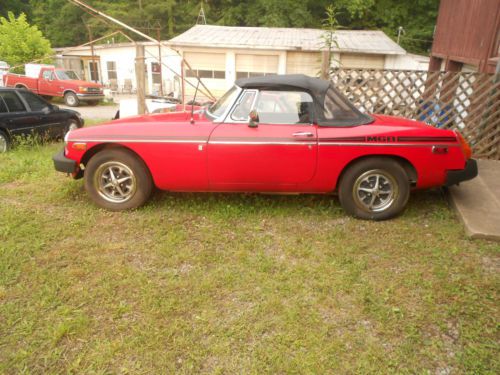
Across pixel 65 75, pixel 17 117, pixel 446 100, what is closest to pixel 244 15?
pixel 65 75

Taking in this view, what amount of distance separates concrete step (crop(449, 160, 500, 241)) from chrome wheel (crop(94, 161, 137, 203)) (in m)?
3.89

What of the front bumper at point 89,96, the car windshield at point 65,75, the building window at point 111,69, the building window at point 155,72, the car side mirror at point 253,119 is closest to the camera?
the car side mirror at point 253,119

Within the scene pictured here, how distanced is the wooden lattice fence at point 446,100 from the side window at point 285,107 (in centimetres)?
309

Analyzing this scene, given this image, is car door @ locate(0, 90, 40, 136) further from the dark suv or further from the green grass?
the green grass

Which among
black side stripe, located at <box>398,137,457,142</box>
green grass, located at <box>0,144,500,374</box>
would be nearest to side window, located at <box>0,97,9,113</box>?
green grass, located at <box>0,144,500,374</box>

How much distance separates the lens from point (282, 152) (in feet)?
14.5

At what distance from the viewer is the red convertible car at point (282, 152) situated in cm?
445

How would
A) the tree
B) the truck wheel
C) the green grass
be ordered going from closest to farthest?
the green grass
the truck wheel
the tree

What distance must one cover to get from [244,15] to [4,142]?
32979 mm

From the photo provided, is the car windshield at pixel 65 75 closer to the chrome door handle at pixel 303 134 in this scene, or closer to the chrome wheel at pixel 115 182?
the chrome wheel at pixel 115 182

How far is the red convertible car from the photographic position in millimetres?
4449

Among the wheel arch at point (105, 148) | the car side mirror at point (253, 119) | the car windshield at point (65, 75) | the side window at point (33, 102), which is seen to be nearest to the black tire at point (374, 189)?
the car side mirror at point (253, 119)

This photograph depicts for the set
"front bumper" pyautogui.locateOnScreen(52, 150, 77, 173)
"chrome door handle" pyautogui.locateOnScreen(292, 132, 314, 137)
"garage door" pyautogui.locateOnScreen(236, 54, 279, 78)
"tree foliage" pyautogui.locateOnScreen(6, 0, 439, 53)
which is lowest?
"front bumper" pyautogui.locateOnScreen(52, 150, 77, 173)

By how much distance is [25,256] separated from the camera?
12.6 ft
